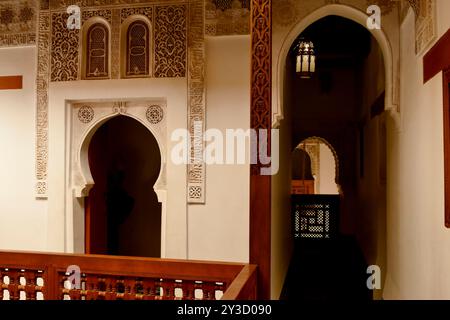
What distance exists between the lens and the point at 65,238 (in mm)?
4258

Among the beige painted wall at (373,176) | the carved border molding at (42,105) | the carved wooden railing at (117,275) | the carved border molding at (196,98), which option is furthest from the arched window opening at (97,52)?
the beige painted wall at (373,176)

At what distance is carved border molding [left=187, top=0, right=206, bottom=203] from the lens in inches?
157

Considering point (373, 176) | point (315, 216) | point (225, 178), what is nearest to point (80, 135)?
point (225, 178)

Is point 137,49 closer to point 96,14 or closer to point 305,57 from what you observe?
point 96,14

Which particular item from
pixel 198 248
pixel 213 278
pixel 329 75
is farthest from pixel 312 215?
pixel 213 278

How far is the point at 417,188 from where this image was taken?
10.1 ft

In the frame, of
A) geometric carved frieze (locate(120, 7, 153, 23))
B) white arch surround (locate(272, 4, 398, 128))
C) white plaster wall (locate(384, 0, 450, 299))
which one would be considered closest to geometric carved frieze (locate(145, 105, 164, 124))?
geometric carved frieze (locate(120, 7, 153, 23))

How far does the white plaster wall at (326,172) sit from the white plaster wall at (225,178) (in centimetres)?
810

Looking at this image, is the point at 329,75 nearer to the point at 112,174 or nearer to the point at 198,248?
the point at 112,174

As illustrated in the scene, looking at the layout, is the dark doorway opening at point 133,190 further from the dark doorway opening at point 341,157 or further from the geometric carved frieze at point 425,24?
the geometric carved frieze at point 425,24

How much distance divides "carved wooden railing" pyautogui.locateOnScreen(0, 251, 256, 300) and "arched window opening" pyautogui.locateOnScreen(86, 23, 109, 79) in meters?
1.92

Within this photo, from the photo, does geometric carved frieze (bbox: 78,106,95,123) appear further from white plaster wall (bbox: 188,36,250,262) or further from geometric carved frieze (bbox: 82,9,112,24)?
white plaster wall (bbox: 188,36,250,262)

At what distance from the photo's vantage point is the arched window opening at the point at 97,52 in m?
4.22

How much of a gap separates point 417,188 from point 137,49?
267cm
